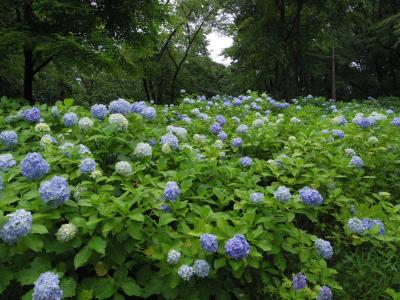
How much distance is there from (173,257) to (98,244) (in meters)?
0.37

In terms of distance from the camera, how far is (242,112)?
19.0 feet

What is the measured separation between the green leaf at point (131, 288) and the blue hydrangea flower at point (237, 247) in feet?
1.59

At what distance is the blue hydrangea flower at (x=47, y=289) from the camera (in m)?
1.66

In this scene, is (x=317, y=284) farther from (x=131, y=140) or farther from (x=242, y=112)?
(x=242, y=112)

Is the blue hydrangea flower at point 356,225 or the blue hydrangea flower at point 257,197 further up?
the blue hydrangea flower at point 257,197

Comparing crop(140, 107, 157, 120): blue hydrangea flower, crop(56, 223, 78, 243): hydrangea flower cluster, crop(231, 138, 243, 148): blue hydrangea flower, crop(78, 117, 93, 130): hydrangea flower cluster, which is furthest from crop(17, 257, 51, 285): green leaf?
crop(231, 138, 243, 148): blue hydrangea flower

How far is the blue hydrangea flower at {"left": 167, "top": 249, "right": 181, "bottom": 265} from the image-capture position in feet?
6.51

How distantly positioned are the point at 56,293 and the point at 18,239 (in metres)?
0.33

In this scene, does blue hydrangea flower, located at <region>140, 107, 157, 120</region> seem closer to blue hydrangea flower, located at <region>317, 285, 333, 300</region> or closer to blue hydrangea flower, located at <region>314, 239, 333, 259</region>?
blue hydrangea flower, located at <region>314, 239, 333, 259</region>

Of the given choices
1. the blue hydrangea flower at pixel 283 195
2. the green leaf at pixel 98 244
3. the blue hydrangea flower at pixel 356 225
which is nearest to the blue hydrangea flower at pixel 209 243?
the green leaf at pixel 98 244

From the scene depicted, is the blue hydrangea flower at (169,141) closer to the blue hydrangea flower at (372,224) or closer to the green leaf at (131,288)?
the green leaf at (131,288)

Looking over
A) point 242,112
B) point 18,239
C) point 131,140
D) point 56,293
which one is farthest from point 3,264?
point 242,112

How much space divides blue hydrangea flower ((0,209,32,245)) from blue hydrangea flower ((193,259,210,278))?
2.63 ft

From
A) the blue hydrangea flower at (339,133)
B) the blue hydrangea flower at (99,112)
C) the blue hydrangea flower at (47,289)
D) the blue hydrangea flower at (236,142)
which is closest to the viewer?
the blue hydrangea flower at (47,289)
